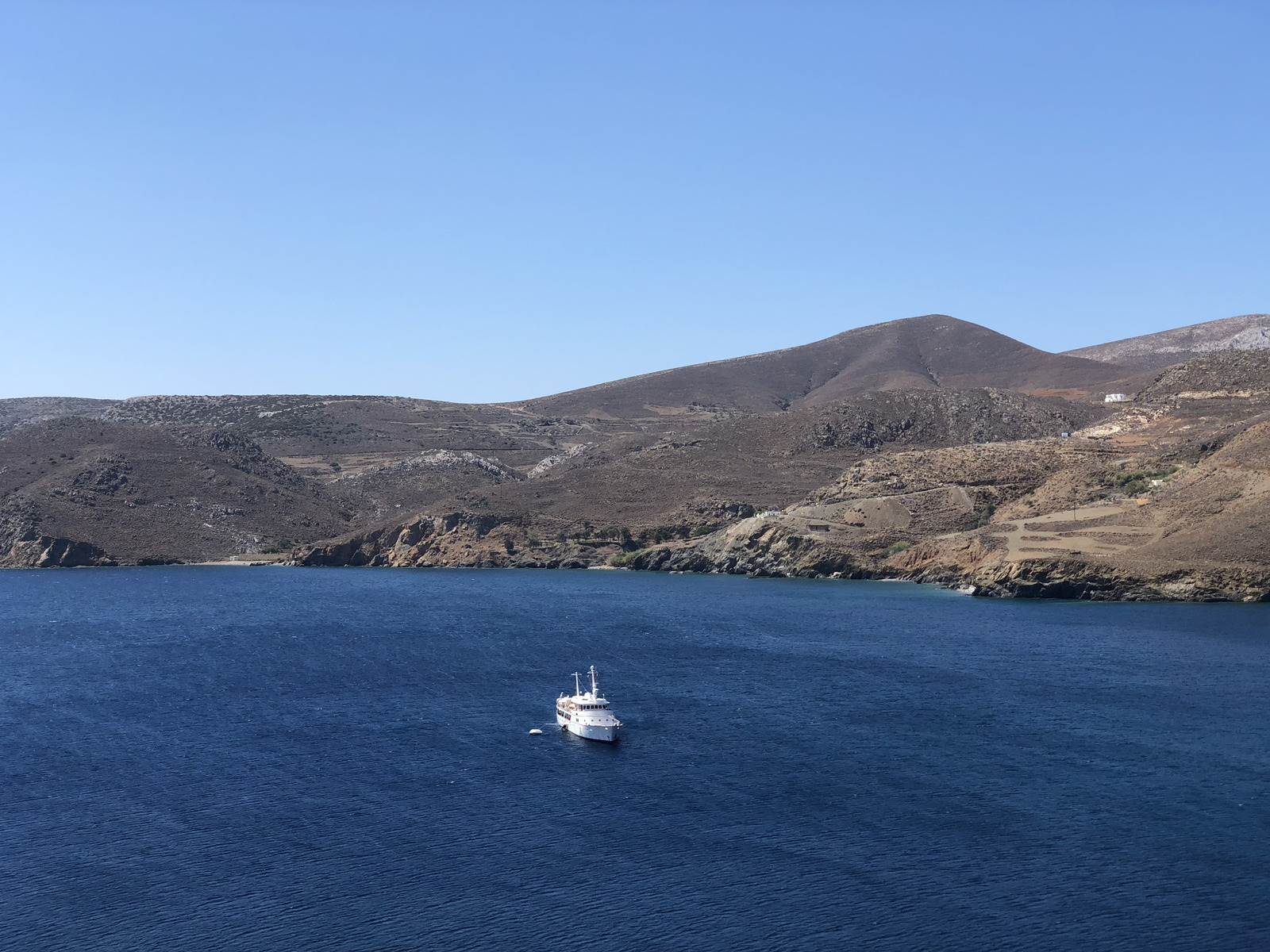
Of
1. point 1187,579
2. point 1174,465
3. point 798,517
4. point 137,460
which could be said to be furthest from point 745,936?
point 137,460

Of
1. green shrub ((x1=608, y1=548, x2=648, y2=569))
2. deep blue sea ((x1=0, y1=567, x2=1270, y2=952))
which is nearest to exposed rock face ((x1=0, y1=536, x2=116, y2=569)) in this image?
green shrub ((x1=608, y1=548, x2=648, y2=569))

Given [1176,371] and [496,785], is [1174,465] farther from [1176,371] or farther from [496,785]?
[496,785]

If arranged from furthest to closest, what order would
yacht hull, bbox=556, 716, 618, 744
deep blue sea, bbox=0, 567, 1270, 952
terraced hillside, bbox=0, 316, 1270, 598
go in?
1. terraced hillside, bbox=0, 316, 1270, 598
2. yacht hull, bbox=556, 716, 618, 744
3. deep blue sea, bbox=0, 567, 1270, 952

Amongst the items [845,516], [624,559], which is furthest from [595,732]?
[624,559]

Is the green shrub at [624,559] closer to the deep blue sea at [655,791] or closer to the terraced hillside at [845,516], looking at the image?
the terraced hillside at [845,516]

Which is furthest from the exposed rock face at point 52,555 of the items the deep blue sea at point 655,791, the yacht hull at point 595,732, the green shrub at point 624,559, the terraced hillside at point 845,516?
the yacht hull at point 595,732

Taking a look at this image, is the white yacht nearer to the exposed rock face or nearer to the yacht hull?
the yacht hull
